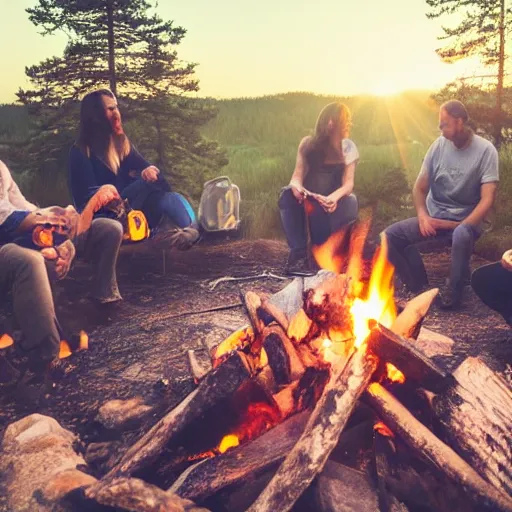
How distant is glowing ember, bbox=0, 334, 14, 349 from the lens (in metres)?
4.01

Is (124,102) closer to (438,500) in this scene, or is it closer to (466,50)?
(466,50)

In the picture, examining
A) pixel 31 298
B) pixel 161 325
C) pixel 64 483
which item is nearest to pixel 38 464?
pixel 64 483

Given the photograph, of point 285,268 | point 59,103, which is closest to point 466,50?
point 285,268

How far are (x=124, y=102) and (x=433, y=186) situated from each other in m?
6.26

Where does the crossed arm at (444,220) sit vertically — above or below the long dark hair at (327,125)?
below

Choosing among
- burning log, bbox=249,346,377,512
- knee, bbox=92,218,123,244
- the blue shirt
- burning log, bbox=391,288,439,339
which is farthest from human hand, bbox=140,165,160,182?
burning log, bbox=249,346,377,512

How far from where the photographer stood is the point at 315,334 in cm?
290

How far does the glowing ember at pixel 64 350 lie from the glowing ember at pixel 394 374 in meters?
2.49

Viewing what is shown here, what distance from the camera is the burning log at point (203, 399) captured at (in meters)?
2.34

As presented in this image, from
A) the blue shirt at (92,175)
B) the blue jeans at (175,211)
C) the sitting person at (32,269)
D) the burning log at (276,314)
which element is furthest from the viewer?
the blue jeans at (175,211)

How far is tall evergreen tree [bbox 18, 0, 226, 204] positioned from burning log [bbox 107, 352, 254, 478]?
7.69 meters

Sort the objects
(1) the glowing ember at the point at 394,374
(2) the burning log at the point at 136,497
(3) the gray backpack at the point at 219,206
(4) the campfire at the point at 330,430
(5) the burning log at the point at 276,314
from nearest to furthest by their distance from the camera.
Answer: (2) the burning log at the point at 136,497 < (4) the campfire at the point at 330,430 < (1) the glowing ember at the point at 394,374 < (5) the burning log at the point at 276,314 < (3) the gray backpack at the point at 219,206

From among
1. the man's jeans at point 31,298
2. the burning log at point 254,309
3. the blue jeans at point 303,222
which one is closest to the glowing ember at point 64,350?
the man's jeans at point 31,298

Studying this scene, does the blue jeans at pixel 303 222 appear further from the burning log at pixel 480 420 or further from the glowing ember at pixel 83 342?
the burning log at pixel 480 420
